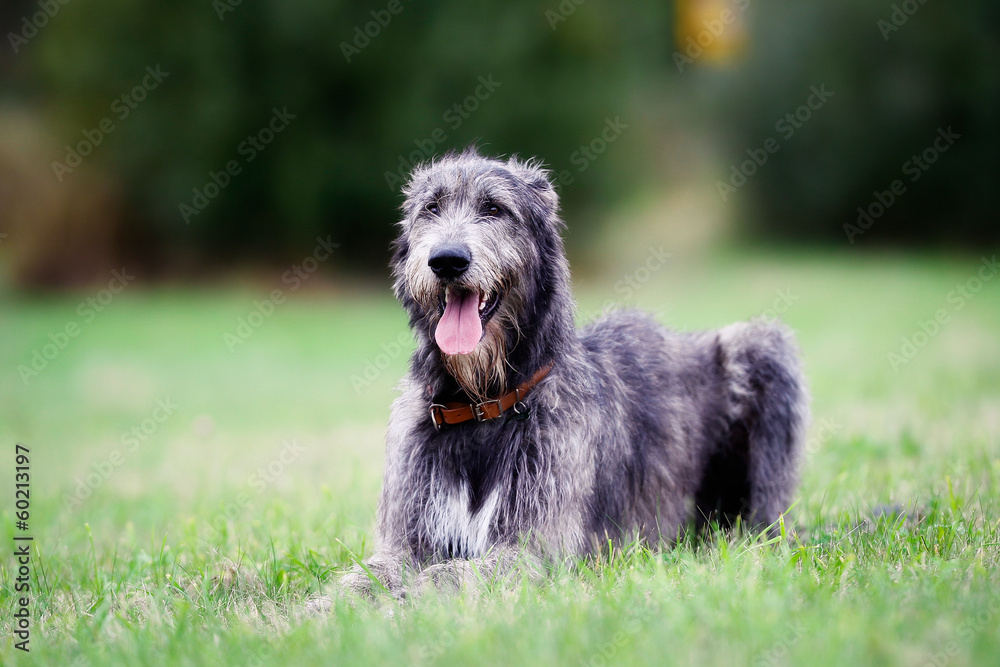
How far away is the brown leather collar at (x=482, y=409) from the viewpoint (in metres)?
4.24

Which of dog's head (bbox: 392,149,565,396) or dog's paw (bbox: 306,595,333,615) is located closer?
dog's paw (bbox: 306,595,333,615)

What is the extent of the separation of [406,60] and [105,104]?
8.40m

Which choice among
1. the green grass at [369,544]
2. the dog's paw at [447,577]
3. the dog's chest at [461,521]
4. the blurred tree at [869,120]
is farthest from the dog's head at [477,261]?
the blurred tree at [869,120]

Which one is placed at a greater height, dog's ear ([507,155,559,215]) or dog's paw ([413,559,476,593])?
dog's ear ([507,155,559,215])

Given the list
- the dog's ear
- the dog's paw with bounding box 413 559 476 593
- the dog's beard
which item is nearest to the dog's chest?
the dog's paw with bounding box 413 559 476 593

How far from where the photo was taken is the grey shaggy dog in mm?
4148

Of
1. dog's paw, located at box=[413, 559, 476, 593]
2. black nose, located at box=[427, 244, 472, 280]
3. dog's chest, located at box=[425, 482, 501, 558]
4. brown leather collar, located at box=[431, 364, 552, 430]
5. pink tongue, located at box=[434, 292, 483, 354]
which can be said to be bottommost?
dog's paw, located at box=[413, 559, 476, 593]

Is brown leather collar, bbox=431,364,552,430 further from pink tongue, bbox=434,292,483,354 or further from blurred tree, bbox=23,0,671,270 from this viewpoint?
blurred tree, bbox=23,0,671,270

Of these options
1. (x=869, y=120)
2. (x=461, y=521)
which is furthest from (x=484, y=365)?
(x=869, y=120)

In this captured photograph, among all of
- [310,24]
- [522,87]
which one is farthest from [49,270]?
[522,87]

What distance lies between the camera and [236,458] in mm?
8547

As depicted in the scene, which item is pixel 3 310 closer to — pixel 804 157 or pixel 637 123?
pixel 637 123

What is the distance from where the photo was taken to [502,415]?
4270 millimetres

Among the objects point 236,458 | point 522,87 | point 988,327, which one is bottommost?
point 236,458
